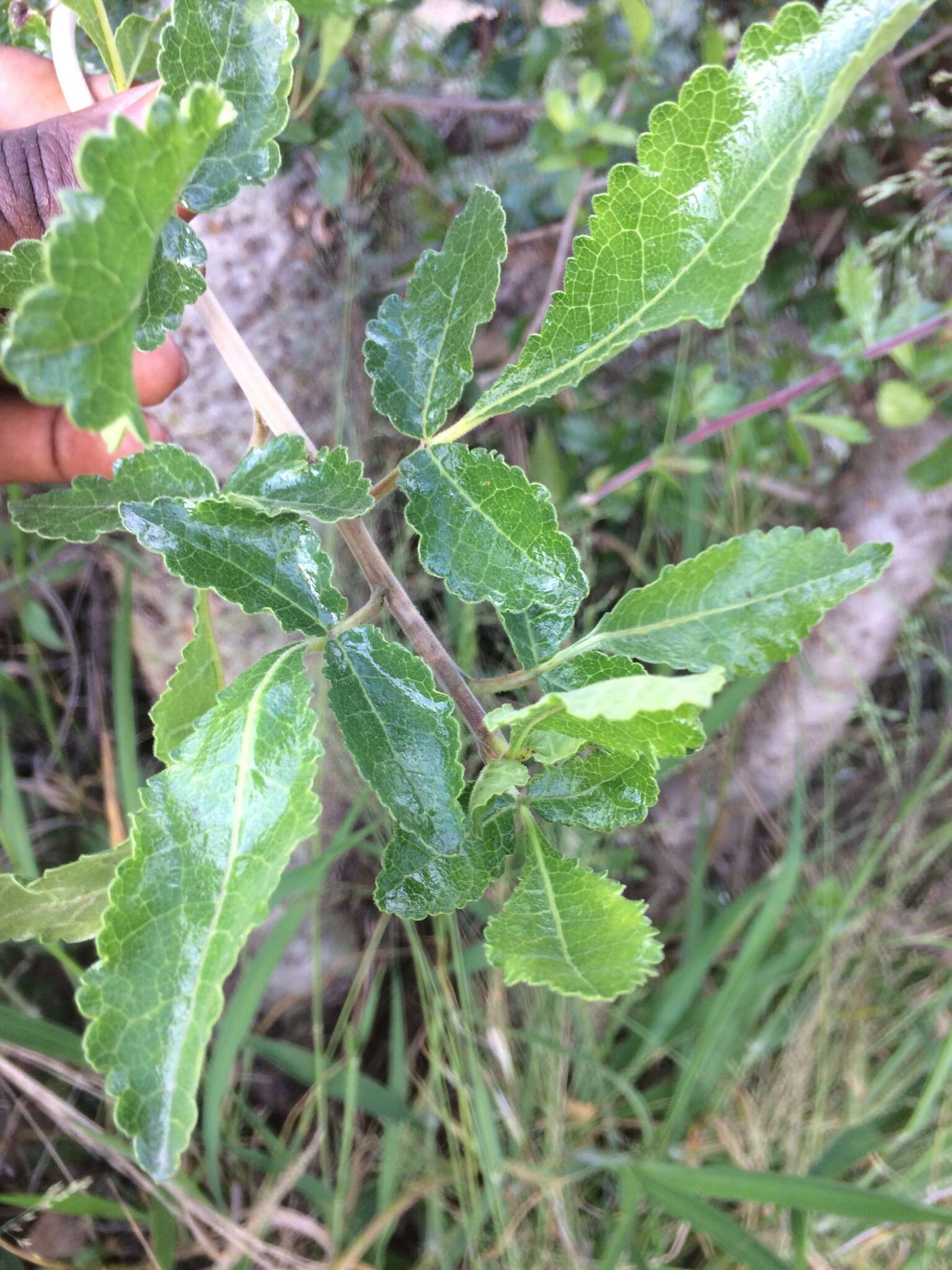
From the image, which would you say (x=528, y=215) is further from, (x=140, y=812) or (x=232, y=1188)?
(x=232, y=1188)

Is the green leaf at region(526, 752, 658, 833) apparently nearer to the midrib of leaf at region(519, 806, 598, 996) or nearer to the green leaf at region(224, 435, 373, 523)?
the midrib of leaf at region(519, 806, 598, 996)

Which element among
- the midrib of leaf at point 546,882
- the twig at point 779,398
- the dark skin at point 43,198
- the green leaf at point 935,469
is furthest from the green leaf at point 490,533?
the green leaf at point 935,469

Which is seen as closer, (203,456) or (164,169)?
(164,169)

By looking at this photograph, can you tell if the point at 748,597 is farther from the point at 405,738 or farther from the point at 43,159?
the point at 43,159

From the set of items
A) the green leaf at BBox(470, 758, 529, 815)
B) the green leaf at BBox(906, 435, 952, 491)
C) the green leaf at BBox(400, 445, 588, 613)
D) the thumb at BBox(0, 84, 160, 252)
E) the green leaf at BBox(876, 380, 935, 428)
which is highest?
the thumb at BBox(0, 84, 160, 252)

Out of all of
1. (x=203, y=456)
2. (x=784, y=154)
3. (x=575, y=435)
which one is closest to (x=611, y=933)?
(x=784, y=154)

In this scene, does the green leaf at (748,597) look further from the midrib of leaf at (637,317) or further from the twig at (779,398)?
the twig at (779,398)

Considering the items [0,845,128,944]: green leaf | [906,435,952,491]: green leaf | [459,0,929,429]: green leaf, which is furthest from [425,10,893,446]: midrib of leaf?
[906,435,952,491]: green leaf
